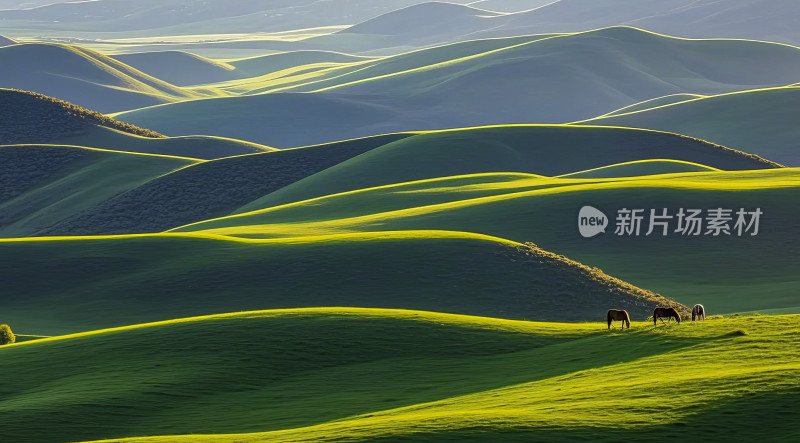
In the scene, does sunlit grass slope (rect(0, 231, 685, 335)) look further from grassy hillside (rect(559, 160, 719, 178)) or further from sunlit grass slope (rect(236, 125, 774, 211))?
sunlit grass slope (rect(236, 125, 774, 211))

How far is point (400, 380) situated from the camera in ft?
89.1

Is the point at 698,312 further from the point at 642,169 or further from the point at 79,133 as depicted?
the point at 79,133

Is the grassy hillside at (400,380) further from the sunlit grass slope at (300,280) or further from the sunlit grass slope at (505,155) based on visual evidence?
the sunlit grass slope at (505,155)

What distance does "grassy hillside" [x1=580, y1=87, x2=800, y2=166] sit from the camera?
16900 centimetres

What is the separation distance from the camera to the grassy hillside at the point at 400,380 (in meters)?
18.6

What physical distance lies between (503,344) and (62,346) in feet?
46.5

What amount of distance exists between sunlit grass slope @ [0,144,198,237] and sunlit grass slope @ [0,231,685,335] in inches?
2426

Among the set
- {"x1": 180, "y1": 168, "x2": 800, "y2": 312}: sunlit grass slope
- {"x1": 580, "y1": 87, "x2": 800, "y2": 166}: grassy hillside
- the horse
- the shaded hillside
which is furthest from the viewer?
{"x1": 580, "y1": 87, "x2": 800, "y2": 166}: grassy hillside

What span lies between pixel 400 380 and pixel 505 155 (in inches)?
3633

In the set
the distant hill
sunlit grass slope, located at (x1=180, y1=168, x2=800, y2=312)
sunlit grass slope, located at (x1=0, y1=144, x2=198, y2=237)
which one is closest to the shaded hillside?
sunlit grass slope, located at (x1=0, y1=144, x2=198, y2=237)

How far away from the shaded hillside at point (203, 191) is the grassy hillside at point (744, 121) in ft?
224

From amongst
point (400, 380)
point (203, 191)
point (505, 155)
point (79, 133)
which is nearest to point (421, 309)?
point (400, 380)

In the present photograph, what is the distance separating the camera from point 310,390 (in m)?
26.7

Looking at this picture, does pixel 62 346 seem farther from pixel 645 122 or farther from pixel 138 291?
pixel 645 122
